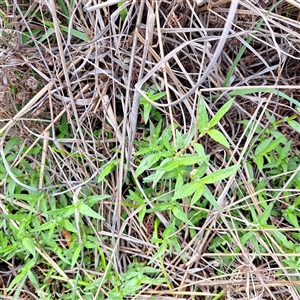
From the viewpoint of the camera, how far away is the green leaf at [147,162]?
4.00ft

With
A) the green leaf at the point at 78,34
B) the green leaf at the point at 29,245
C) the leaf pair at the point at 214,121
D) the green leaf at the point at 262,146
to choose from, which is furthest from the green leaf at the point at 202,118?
the green leaf at the point at 29,245

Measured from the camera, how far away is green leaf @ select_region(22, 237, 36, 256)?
4.31 ft

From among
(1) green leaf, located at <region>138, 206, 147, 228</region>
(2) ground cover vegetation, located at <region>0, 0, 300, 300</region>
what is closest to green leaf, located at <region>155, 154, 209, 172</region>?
(2) ground cover vegetation, located at <region>0, 0, 300, 300</region>

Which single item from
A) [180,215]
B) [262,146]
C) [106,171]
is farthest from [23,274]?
A: [262,146]

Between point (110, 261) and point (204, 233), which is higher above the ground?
point (204, 233)

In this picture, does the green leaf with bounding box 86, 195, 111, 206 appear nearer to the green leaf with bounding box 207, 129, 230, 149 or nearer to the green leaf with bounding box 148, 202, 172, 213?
the green leaf with bounding box 148, 202, 172, 213

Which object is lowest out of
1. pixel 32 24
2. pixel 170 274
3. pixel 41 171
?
pixel 170 274

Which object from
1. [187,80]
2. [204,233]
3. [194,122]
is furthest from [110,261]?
[187,80]

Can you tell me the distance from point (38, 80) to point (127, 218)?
65 centimetres

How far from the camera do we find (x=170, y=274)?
4.50ft

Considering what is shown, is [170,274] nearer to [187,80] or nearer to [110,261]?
[110,261]

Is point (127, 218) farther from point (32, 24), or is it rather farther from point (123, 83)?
point (32, 24)

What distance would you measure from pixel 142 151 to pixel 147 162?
49mm

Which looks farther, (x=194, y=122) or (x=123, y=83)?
(x=123, y=83)
